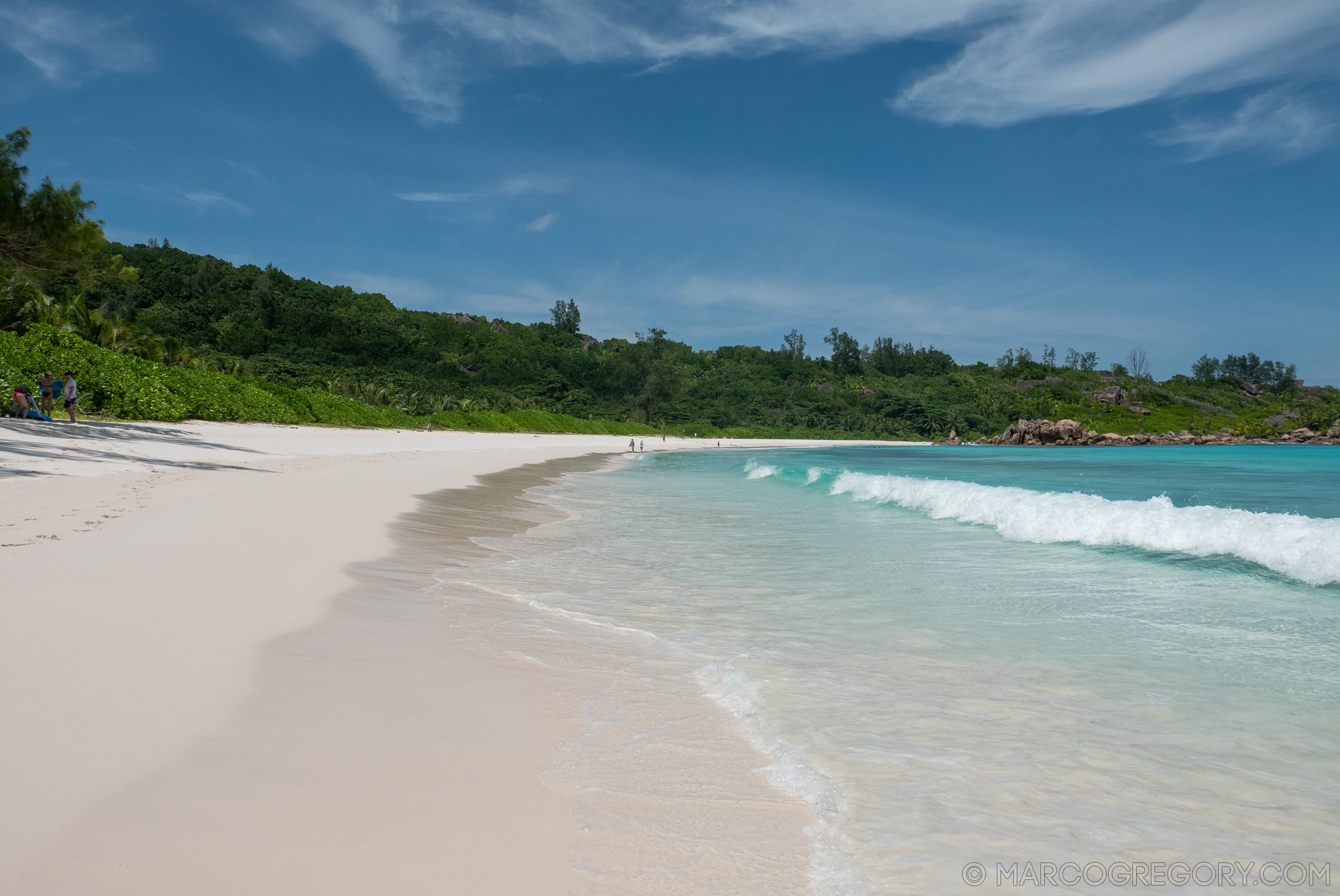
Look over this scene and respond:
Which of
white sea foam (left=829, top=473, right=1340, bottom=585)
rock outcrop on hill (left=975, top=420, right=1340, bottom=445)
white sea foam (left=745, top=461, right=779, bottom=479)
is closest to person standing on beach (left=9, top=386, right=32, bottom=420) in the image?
white sea foam (left=745, top=461, right=779, bottom=479)

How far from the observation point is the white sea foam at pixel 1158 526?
813 cm

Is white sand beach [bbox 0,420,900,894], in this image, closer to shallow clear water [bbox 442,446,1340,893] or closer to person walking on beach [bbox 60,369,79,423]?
shallow clear water [bbox 442,446,1340,893]

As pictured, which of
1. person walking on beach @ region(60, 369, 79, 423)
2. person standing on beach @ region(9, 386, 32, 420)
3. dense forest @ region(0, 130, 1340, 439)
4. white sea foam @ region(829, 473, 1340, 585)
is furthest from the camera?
dense forest @ region(0, 130, 1340, 439)

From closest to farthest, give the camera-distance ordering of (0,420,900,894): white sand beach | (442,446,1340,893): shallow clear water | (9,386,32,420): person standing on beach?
(0,420,900,894): white sand beach, (442,446,1340,893): shallow clear water, (9,386,32,420): person standing on beach

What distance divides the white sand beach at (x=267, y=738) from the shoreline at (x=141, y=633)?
0.01 metres

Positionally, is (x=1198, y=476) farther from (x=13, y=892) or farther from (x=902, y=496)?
(x=13, y=892)

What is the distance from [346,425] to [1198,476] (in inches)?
1630

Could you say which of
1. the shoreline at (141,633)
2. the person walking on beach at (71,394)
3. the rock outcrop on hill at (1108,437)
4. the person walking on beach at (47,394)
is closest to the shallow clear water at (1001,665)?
the shoreline at (141,633)

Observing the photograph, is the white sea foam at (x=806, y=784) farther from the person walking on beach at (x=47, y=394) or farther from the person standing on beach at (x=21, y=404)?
the person walking on beach at (x=47, y=394)

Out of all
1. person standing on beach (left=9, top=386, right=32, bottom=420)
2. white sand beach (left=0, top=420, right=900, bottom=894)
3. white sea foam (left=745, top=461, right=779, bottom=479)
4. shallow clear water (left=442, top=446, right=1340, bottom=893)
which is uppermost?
person standing on beach (left=9, top=386, right=32, bottom=420)

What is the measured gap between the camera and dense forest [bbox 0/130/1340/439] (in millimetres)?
58219

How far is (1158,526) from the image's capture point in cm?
1017

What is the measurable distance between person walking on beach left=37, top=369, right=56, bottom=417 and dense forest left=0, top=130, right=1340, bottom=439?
5.59 m

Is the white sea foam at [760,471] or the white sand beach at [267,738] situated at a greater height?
the white sand beach at [267,738]
